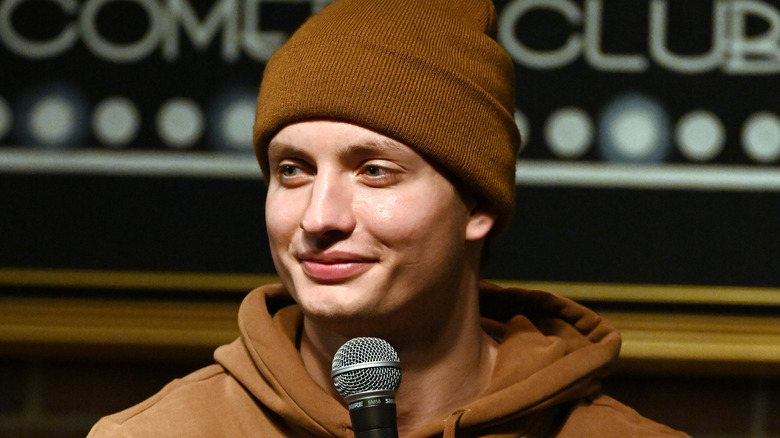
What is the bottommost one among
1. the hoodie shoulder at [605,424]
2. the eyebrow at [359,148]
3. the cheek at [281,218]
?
the hoodie shoulder at [605,424]

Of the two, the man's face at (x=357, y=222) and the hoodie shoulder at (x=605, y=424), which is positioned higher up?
the man's face at (x=357, y=222)

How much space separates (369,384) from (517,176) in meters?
0.85

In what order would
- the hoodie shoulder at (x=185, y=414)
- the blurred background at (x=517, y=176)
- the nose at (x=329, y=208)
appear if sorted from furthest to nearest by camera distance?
the blurred background at (x=517, y=176) → the hoodie shoulder at (x=185, y=414) → the nose at (x=329, y=208)

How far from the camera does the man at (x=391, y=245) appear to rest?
1099mm

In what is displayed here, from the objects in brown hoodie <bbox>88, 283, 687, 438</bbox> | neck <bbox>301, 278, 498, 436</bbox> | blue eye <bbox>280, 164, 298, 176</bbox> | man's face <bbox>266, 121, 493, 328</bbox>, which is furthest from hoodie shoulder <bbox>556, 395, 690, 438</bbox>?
blue eye <bbox>280, 164, 298, 176</bbox>

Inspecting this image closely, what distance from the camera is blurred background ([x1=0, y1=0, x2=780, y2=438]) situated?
1.67 metres

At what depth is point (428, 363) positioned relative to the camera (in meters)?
1.20

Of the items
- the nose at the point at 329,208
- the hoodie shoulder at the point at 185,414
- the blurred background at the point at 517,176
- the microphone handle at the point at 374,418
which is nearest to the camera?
the microphone handle at the point at 374,418

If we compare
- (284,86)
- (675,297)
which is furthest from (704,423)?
(284,86)

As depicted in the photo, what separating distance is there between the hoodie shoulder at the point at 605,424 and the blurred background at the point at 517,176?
1.20 ft

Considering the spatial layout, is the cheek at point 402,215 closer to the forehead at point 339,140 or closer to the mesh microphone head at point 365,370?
the forehead at point 339,140

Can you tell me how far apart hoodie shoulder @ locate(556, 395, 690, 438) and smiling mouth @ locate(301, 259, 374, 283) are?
366 mm

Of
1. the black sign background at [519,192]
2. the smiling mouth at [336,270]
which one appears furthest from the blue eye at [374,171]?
the black sign background at [519,192]

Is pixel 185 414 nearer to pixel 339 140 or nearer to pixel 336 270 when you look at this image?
pixel 336 270
